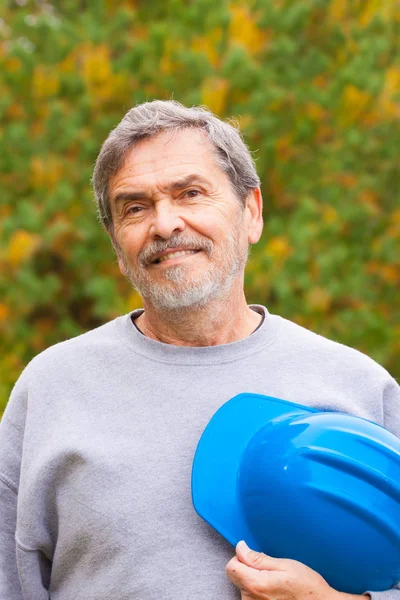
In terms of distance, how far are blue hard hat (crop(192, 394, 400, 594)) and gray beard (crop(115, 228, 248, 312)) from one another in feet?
1.03

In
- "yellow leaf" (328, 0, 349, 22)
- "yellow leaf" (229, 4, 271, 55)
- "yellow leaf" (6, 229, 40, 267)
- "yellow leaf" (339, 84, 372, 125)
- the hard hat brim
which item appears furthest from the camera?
"yellow leaf" (328, 0, 349, 22)

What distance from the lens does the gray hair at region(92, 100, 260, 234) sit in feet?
5.66

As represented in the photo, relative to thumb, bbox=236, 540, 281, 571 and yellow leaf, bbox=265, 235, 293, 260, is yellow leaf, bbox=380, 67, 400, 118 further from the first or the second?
thumb, bbox=236, 540, 281, 571

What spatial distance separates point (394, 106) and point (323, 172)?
2.16ft

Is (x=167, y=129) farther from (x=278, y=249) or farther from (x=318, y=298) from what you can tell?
(x=318, y=298)

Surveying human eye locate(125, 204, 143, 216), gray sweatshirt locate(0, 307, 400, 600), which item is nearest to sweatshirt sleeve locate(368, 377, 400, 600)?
gray sweatshirt locate(0, 307, 400, 600)

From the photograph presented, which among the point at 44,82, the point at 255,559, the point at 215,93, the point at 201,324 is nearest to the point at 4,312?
the point at 44,82

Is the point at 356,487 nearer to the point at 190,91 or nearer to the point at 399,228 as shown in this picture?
the point at 190,91

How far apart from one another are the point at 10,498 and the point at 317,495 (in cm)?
70

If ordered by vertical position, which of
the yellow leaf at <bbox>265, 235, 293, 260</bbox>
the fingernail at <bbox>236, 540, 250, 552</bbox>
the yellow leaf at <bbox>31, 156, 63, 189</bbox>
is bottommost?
the yellow leaf at <bbox>265, 235, 293, 260</bbox>

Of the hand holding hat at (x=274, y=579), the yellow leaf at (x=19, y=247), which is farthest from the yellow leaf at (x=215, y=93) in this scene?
the hand holding hat at (x=274, y=579)

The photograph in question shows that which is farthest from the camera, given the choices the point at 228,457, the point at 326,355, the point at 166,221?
the point at 326,355

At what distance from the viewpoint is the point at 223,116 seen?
16.0 feet

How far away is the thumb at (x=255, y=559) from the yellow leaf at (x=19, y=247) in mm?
3411
